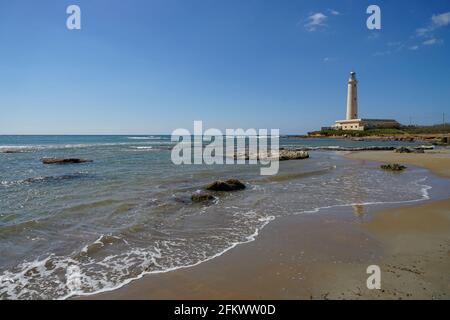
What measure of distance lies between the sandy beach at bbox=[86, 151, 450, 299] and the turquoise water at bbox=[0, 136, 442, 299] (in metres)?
0.56

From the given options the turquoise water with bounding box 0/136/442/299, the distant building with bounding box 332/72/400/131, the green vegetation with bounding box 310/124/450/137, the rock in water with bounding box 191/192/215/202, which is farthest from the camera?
the distant building with bounding box 332/72/400/131

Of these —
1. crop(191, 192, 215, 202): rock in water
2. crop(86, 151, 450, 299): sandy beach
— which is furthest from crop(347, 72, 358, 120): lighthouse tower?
crop(86, 151, 450, 299): sandy beach

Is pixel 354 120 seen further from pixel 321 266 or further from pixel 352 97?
pixel 321 266

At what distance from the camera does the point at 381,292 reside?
15.9 feet

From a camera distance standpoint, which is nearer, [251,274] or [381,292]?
[381,292]

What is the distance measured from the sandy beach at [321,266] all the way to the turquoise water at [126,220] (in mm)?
561

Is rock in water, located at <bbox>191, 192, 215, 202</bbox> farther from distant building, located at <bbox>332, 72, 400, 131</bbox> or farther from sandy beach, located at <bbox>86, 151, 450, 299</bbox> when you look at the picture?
distant building, located at <bbox>332, 72, 400, 131</bbox>

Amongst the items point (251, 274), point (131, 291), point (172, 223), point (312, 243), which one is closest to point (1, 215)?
point (172, 223)

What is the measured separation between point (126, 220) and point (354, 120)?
350 feet

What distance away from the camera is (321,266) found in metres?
5.85

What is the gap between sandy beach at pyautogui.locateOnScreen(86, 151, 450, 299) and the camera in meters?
4.94

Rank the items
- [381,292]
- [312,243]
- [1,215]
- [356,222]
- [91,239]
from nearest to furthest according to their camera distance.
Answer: [381,292]
[312,243]
[91,239]
[356,222]
[1,215]
